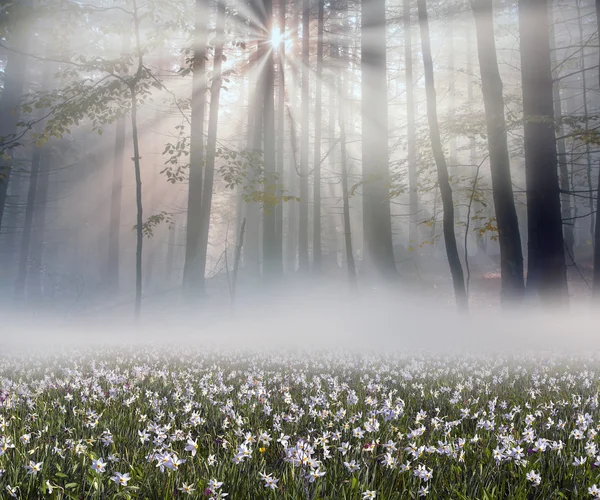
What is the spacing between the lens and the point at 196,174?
1475 centimetres

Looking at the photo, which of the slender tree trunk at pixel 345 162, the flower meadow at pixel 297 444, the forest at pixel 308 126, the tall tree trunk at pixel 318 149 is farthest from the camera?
the tall tree trunk at pixel 318 149

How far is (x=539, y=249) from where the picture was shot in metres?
10.7

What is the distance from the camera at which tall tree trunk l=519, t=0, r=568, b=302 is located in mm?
10570

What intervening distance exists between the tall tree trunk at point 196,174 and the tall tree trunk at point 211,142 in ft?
0.53

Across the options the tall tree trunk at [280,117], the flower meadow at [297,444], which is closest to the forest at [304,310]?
the flower meadow at [297,444]

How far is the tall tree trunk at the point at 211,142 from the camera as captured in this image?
14641 millimetres

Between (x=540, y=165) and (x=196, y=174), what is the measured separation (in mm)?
10020

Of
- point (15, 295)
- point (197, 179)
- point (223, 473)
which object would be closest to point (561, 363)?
point (223, 473)

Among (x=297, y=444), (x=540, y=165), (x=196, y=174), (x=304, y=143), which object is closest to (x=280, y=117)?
(x=304, y=143)

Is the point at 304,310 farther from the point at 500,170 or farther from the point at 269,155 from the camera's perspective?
the point at 500,170

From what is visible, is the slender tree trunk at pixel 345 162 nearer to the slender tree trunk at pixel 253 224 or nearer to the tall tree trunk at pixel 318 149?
the tall tree trunk at pixel 318 149

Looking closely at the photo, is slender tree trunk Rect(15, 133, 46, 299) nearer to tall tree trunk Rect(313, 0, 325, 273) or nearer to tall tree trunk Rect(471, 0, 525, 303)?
tall tree trunk Rect(313, 0, 325, 273)

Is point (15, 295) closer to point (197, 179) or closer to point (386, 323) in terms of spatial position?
point (197, 179)

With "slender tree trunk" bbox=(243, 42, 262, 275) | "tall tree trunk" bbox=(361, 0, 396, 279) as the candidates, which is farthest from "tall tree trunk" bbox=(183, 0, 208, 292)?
"slender tree trunk" bbox=(243, 42, 262, 275)
